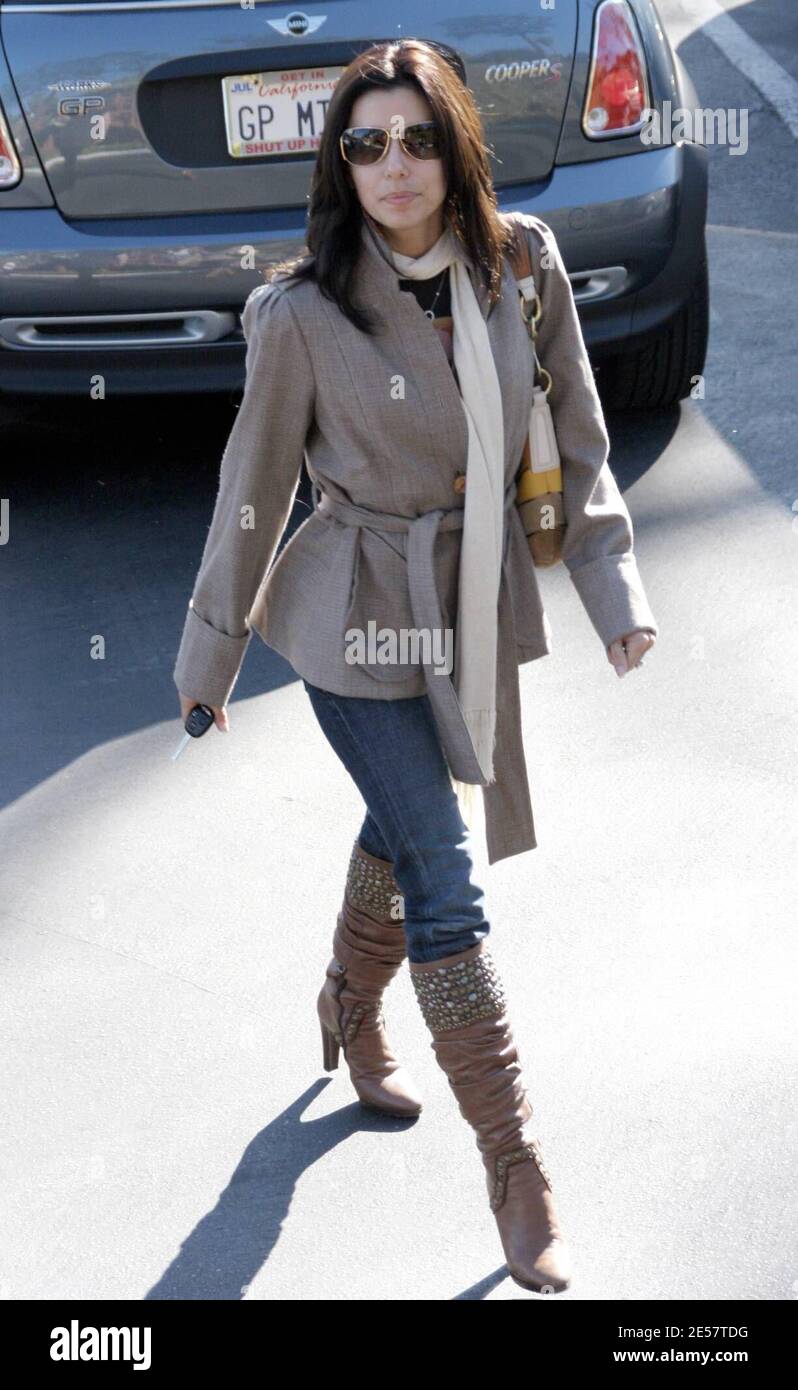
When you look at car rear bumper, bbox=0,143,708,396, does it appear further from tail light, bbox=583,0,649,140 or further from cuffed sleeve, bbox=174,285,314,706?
cuffed sleeve, bbox=174,285,314,706

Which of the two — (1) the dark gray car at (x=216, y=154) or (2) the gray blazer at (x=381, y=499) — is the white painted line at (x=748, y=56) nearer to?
(1) the dark gray car at (x=216, y=154)

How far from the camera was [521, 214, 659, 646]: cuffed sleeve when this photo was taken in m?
2.83

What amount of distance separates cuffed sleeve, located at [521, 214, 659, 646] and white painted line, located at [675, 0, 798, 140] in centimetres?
640

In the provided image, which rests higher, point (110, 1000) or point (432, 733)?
point (432, 733)

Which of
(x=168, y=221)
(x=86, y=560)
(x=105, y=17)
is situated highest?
(x=105, y=17)

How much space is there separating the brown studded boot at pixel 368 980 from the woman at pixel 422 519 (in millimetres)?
199

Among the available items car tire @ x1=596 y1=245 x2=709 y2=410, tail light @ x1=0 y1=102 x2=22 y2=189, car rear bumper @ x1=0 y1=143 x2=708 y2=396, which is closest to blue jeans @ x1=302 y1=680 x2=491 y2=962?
car rear bumper @ x1=0 y1=143 x2=708 y2=396

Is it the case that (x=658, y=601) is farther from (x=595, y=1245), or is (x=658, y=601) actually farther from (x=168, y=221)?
(x=595, y=1245)

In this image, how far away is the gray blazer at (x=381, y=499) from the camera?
2.66 metres

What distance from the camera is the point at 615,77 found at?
5004 millimetres

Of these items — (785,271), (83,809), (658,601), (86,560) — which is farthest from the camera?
(785,271)

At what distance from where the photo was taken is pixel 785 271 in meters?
6.89
